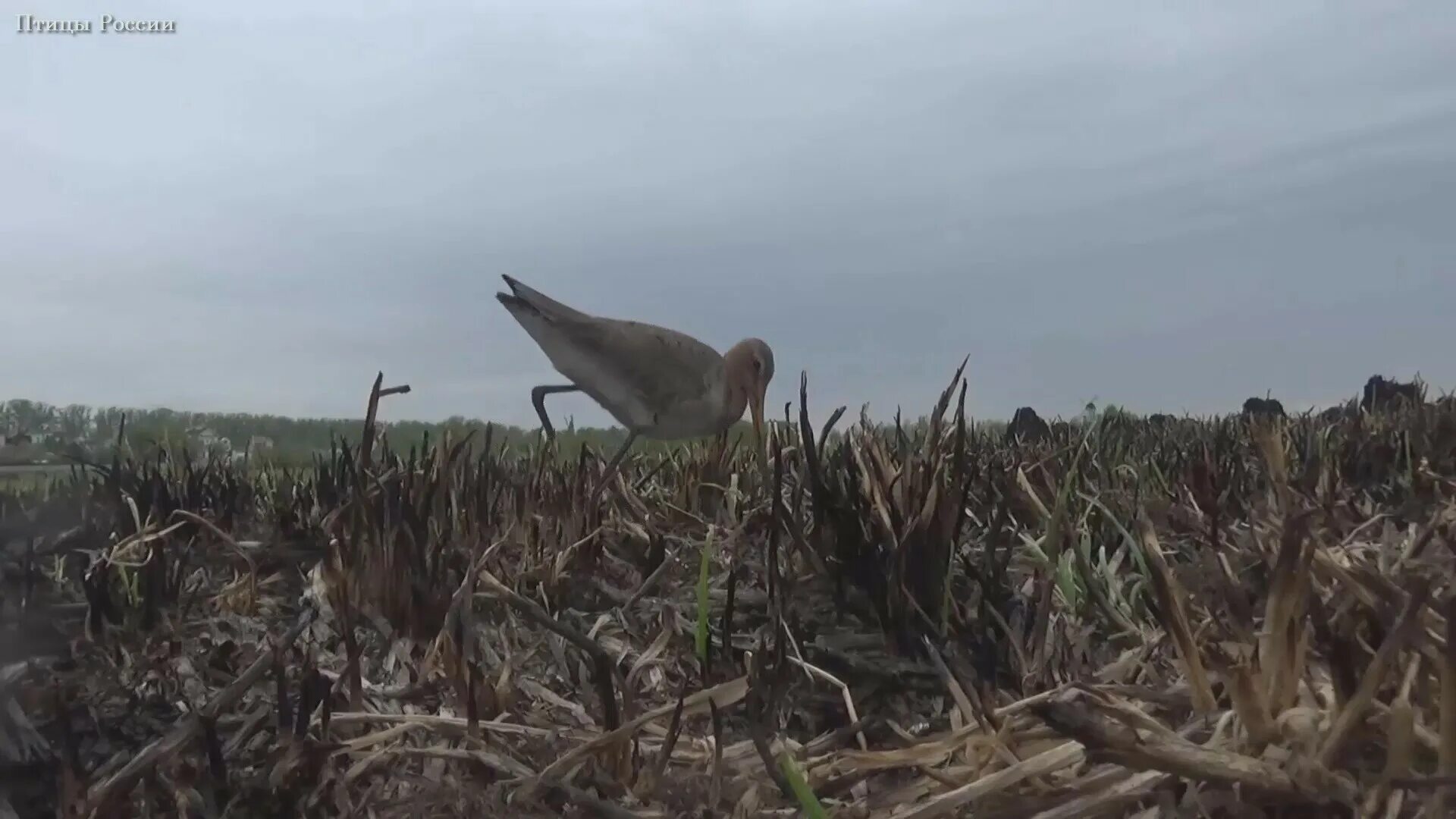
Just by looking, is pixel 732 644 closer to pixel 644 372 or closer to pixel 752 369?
pixel 644 372

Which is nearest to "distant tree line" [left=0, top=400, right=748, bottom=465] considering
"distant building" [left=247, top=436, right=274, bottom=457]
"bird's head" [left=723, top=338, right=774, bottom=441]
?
"distant building" [left=247, top=436, right=274, bottom=457]

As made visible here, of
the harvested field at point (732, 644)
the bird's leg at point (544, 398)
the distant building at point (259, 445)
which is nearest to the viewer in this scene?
the harvested field at point (732, 644)

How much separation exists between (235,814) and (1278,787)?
0.79m

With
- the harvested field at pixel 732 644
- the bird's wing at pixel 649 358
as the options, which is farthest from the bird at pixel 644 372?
the harvested field at pixel 732 644

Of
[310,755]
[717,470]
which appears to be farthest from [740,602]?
[717,470]

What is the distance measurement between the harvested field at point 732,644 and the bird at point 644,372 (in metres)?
0.63

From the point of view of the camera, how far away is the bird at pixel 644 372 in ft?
7.90

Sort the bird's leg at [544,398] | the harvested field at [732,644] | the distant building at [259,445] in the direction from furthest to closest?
the bird's leg at [544,398]
the distant building at [259,445]
the harvested field at [732,644]

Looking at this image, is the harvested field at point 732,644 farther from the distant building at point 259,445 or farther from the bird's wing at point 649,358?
the bird's wing at point 649,358

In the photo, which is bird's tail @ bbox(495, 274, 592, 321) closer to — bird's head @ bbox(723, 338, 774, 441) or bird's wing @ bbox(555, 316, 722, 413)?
bird's wing @ bbox(555, 316, 722, 413)

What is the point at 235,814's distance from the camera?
34.6 inches

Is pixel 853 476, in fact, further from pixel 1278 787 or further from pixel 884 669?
pixel 1278 787

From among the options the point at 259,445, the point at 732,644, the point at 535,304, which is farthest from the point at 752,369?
the point at 732,644

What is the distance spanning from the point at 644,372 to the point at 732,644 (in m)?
1.48
